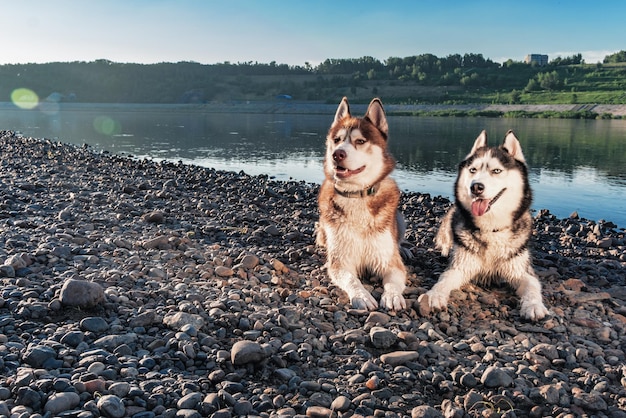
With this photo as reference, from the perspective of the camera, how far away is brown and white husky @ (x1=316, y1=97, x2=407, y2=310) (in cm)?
546

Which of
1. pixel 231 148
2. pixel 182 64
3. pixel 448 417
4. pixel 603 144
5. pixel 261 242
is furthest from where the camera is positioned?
pixel 182 64

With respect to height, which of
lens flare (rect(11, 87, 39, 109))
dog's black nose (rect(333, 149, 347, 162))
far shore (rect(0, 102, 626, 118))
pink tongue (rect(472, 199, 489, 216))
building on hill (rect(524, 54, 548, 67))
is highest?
building on hill (rect(524, 54, 548, 67))

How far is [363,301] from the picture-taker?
5.02 meters

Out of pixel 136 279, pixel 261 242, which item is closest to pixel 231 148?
pixel 261 242

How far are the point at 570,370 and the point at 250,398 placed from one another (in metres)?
2.68

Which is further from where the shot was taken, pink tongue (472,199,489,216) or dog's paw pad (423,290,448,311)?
pink tongue (472,199,489,216)

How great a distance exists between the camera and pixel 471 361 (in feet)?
13.4

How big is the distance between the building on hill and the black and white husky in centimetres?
12906

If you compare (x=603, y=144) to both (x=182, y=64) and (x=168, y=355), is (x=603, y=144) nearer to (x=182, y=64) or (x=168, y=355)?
(x=168, y=355)

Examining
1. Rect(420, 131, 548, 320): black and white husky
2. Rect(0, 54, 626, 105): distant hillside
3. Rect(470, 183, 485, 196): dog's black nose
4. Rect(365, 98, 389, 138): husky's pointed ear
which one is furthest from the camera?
Rect(0, 54, 626, 105): distant hillside

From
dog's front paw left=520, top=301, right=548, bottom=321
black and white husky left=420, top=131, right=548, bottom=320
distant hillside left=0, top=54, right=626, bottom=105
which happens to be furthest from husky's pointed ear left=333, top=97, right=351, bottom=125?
distant hillside left=0, top=54, right=626, bottom=105

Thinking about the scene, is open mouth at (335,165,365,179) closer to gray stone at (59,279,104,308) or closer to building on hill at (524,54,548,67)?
gray stone at (59,279,104,308)

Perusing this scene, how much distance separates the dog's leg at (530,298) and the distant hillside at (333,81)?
75691 millimetres

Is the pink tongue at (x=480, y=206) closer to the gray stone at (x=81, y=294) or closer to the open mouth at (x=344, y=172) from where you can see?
the open mouth at (x=344, y=172)
